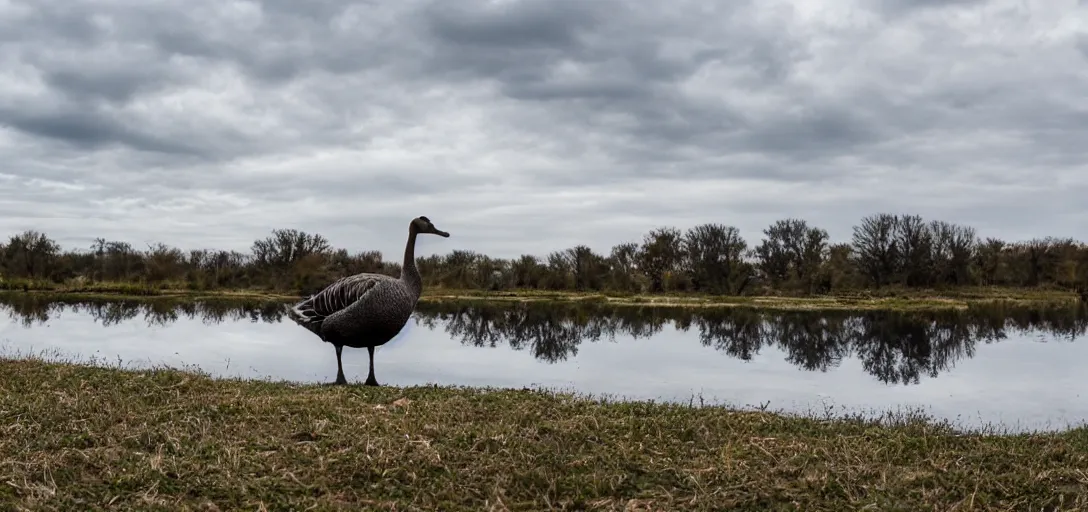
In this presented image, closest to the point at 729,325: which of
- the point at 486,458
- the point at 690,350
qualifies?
the point at 690,350

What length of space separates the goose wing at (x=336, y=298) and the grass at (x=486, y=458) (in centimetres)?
261

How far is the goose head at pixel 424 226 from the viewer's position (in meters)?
12.2

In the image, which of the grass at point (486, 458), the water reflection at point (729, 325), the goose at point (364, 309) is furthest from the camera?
the water reflection at point (729, 325)

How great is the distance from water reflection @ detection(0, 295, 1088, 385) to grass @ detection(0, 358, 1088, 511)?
10.9 m

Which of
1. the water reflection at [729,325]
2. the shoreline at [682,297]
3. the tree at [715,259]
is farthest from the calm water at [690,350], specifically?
the tree at [715,259]

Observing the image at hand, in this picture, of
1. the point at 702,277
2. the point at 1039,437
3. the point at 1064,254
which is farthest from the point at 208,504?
the point at 1064,254

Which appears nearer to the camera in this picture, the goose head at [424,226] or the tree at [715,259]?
the goose head at [424,226]

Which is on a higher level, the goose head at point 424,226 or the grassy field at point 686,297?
the goose head at point 424,226

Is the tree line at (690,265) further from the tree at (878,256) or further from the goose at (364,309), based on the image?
the goose at (364,309)

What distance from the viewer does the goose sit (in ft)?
35.7

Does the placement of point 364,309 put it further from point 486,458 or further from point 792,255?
point 792,255

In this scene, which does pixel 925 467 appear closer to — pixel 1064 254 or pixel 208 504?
pixel 208 504

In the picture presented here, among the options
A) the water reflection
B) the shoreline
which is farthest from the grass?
the shoreline

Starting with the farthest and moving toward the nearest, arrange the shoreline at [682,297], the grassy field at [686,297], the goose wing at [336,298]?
the grassy field at [686,297] < the shoreline at [682,297] < the goose wing at [336,298]
